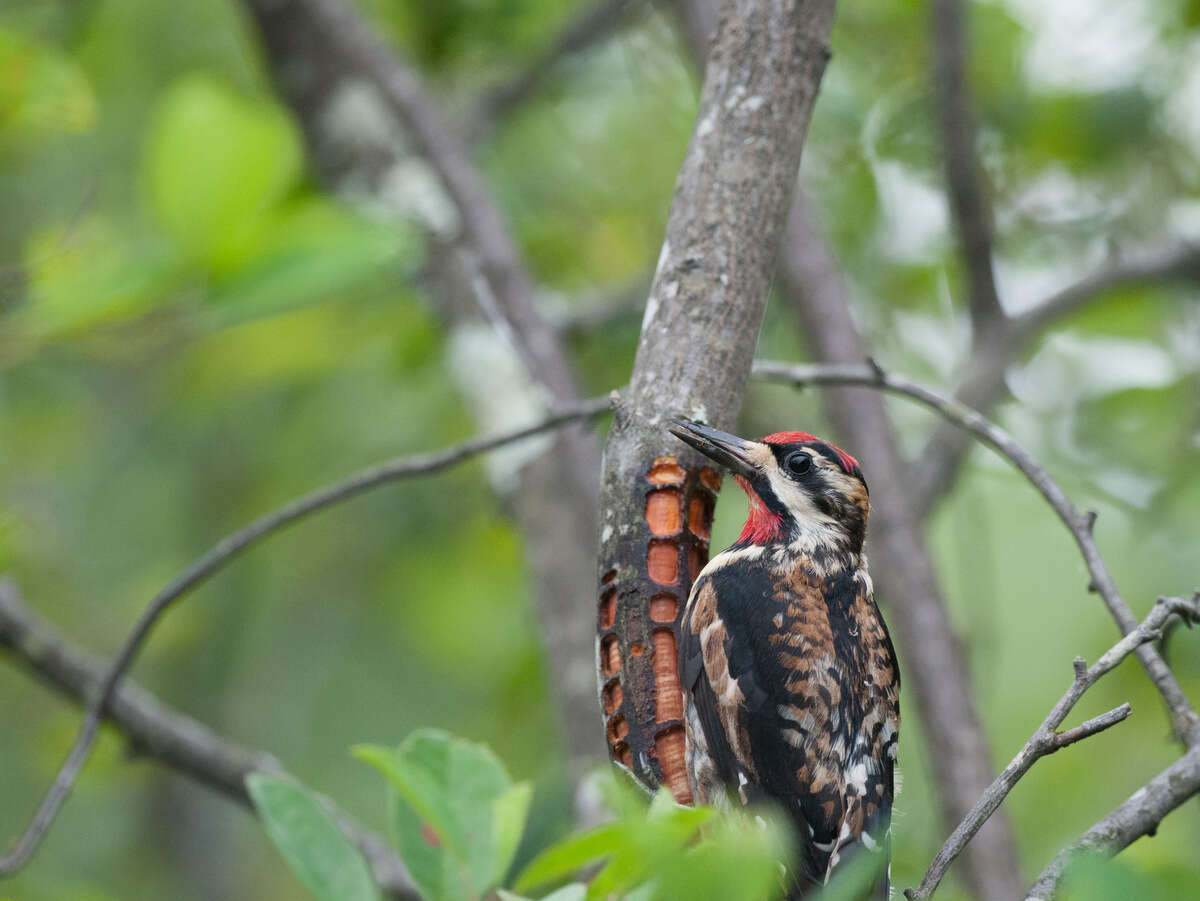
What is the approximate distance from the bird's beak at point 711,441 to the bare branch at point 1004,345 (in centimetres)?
194

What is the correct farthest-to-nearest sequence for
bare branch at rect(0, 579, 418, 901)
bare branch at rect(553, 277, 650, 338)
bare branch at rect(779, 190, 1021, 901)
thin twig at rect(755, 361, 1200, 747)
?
bare branch at rect(553, 277, 650, 338), bare branch at rect(779, 190, 1021, 901), bare branch at rect(0, 579, 418, 901), thin twig at rect(755, 361, 1200, 747)

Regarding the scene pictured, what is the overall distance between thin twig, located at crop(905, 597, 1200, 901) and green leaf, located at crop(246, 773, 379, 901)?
0.65m

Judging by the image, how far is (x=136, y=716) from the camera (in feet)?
10.1

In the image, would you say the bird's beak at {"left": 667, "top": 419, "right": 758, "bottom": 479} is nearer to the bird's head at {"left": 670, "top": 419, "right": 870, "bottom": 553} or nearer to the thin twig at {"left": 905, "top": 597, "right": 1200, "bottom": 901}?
the bird's head at {"left": 670, "top": 419, "right": 870, "bottom": 553}

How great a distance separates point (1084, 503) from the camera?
4.39m

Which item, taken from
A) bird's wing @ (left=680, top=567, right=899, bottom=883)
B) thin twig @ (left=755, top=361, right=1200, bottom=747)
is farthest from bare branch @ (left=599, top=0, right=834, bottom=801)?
thin twig @ (left=755, top=361, right=1200, bottom=747)

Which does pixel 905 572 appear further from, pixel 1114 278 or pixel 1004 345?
pixel 1114 278

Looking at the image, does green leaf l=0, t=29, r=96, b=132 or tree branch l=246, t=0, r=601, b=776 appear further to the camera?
tree branch l=246, t=0, r=601, b=776

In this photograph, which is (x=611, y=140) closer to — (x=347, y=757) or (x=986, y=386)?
(x=986, y=386)

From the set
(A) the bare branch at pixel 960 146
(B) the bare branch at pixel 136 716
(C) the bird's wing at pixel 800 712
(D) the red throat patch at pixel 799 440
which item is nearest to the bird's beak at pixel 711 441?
(C) the bird's wing at pixel 800 712

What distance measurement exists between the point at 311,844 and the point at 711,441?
79cm

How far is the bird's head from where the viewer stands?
2.46 meters

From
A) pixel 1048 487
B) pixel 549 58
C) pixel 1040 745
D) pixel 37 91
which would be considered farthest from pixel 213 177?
pixel 549 58

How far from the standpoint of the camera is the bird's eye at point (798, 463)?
8.16 ft
